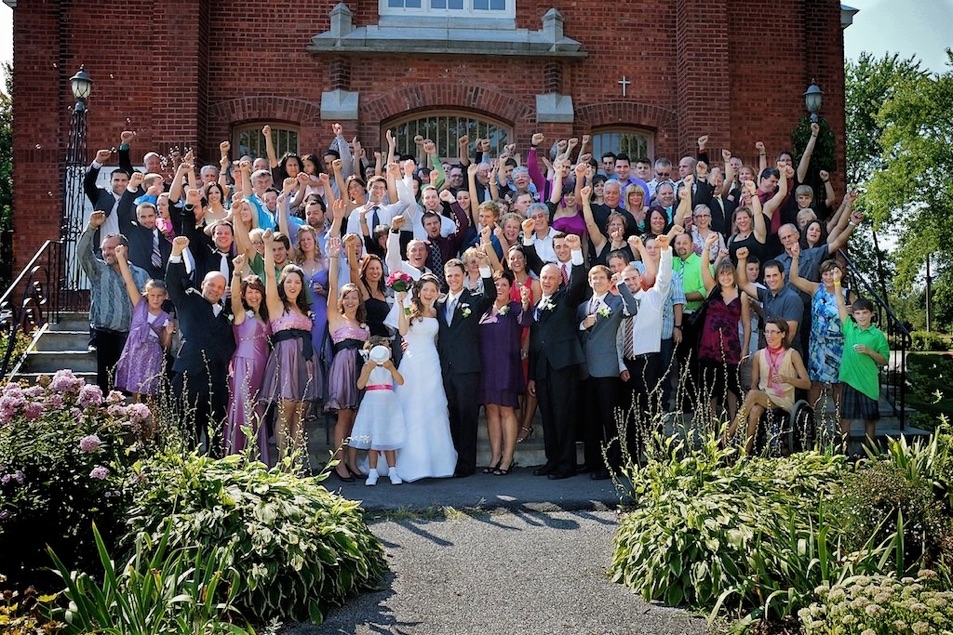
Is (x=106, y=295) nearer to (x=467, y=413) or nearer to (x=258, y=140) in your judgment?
(x=467, y=413)

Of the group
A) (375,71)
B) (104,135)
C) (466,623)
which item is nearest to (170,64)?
(104,135)

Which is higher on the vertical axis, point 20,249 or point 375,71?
point 375,71

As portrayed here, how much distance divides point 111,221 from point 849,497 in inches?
321

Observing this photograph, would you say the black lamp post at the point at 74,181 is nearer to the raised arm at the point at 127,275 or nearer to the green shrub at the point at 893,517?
the raised arm at the point at 127,275

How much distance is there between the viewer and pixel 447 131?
1505cm

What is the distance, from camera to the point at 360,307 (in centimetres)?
848

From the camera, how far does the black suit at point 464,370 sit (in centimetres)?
841

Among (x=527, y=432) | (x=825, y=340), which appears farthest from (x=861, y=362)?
(x=527, y=432)

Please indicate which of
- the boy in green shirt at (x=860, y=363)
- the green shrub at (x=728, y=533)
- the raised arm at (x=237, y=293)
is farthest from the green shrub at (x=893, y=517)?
the raised arm at (x=237, y=293)

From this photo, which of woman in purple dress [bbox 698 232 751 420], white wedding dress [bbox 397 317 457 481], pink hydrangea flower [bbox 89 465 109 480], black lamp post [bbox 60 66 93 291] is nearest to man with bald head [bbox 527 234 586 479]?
white wedding dress [bbox 397 317 457 481]

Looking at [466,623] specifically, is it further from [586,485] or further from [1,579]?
[586,485]

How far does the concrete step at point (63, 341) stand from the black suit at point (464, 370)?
4.62m

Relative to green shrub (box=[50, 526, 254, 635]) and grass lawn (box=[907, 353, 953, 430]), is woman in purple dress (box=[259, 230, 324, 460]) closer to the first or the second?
green shrub (box=[50, 526, 254, 635])

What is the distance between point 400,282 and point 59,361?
4162mm
